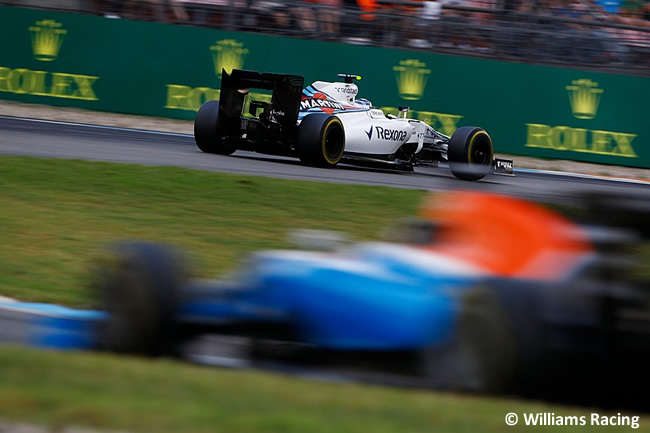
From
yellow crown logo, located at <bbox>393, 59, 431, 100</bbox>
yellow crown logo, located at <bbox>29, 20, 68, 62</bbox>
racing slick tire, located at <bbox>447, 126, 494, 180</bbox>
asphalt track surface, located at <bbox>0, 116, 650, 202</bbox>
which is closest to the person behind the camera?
asphalt track surface, located at <bbox>0, 116, 650, 202</bbox>

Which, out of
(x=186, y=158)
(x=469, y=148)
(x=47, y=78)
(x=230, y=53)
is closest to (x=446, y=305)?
(x=186, y=158)

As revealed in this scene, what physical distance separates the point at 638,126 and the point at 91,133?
954 centimetres

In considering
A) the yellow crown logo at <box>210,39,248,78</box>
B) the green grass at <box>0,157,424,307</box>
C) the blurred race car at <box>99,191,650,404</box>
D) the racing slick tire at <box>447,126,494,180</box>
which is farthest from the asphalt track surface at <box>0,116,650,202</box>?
the blurred race car at <box>99,191,650,404</box>

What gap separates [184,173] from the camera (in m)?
11.5

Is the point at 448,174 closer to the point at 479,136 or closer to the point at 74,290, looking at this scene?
the point at 479,136

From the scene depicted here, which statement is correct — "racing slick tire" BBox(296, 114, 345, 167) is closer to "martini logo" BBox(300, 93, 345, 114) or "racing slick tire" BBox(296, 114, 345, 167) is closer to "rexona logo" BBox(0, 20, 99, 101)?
"martini logo" BBox(300, 93, 345, 114)

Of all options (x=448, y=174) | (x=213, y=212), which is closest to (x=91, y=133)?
(x=448, y=174)

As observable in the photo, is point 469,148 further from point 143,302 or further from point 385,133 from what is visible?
point 143,302

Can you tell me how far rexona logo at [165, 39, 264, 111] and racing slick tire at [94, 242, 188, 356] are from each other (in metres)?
15.8

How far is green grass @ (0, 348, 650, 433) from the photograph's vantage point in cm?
298

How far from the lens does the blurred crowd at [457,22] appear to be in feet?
60.6

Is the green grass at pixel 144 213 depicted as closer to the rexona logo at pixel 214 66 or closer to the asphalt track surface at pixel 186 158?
the asphalt track surface at pixel 186 158

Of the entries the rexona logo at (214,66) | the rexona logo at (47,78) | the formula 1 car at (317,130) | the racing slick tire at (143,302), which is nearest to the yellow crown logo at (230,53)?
the rexona logo at (214,66)

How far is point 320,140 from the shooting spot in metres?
13.8
